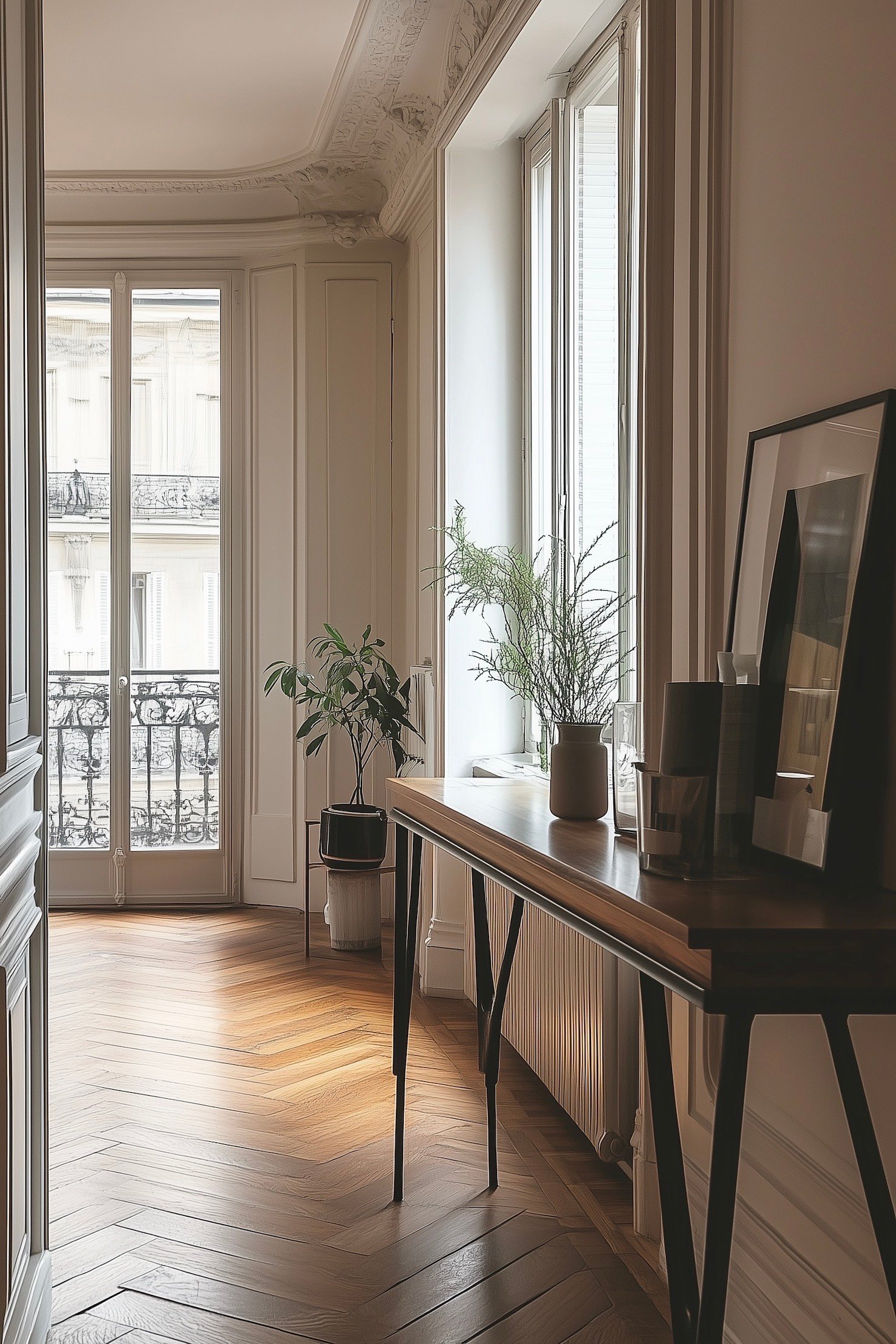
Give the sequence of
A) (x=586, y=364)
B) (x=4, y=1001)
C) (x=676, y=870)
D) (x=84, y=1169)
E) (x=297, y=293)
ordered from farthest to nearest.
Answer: (x=297, y=293) < (x=586, y=364) < (x=84, y=1169) < (x=4, y=1001) < (x=676, y=870)

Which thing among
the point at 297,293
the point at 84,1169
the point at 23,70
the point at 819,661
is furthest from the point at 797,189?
the point at 297,293

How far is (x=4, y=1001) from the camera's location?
1.61 m

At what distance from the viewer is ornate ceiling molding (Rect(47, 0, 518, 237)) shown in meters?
3.61

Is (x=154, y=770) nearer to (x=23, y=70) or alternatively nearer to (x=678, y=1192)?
(x=23, y=70)

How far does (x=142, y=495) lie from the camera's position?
17.6 ft

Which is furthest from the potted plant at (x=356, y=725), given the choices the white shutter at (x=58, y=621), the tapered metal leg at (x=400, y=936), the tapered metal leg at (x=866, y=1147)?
the tapered metal leg at (x=866, y=1147)

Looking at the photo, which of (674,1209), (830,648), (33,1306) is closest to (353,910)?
(33,1306)

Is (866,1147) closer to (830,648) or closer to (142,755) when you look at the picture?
(830,648)

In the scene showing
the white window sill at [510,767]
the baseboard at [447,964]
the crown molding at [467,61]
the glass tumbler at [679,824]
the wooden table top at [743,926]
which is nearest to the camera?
the wooden table top at [743,926]

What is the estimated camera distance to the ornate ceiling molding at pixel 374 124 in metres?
3.61

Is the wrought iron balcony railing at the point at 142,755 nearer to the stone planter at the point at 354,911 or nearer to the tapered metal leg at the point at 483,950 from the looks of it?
the stone planter at the point at 354,911

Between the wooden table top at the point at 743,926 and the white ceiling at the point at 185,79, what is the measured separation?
3.22 metres

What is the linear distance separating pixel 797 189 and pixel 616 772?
0.89 meters

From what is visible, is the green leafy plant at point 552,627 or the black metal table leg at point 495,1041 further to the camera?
the black metal table leg at point 495,1041
